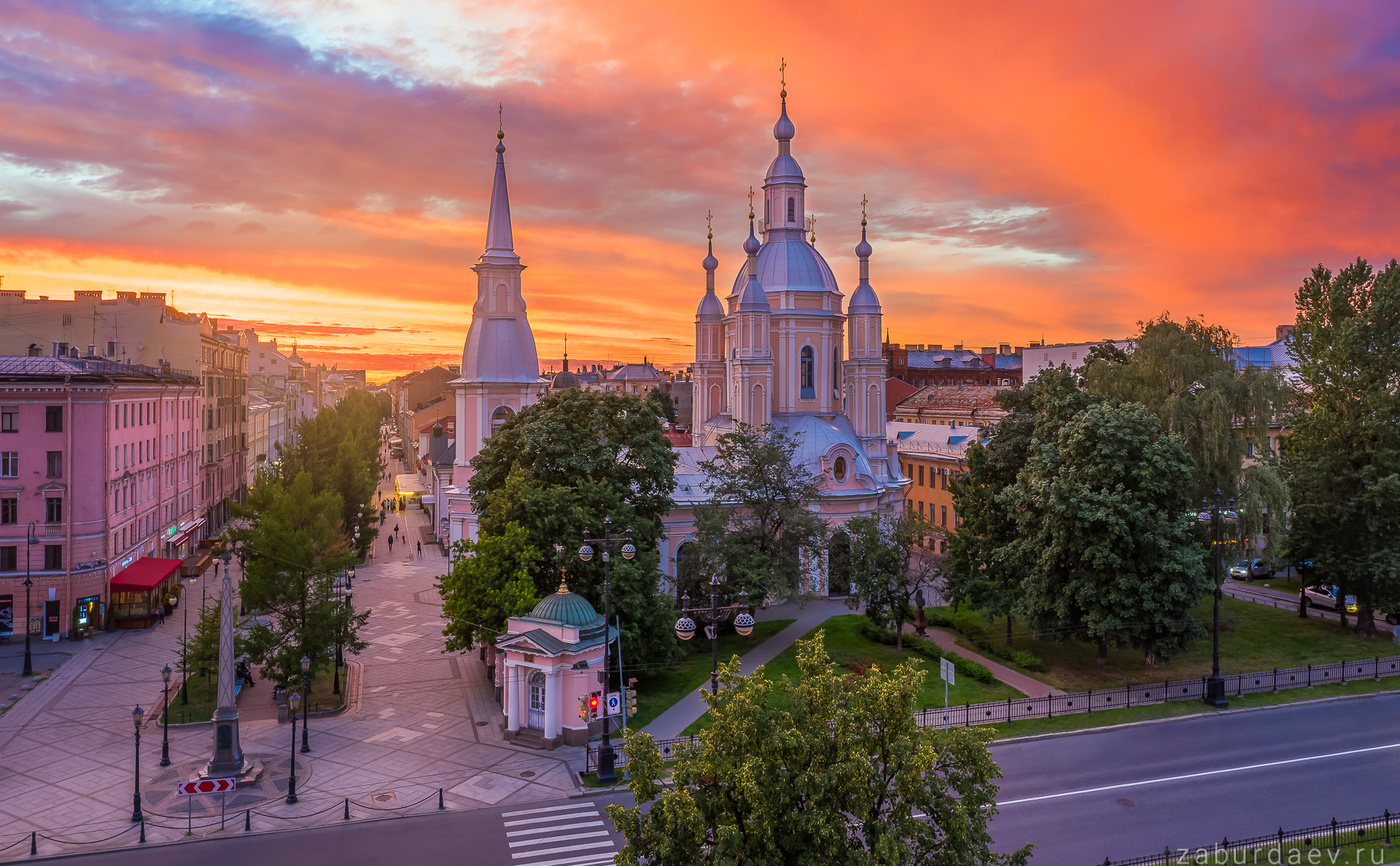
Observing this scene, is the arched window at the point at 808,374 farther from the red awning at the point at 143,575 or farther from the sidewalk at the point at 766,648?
the red awning at the point at 143,575

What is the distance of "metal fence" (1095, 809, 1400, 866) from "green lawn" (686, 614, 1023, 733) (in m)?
9.61

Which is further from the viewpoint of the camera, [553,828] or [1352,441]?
[1352,441]

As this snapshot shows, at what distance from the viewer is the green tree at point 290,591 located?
35188 mm

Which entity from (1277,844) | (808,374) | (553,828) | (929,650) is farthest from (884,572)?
(553,828)

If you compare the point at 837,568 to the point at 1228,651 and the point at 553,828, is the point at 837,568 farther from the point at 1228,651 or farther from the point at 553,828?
the point at 553,828

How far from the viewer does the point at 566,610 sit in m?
32.6

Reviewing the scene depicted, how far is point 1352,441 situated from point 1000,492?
17.3 meters

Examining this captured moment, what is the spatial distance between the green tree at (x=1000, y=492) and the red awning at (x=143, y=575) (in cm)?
4136

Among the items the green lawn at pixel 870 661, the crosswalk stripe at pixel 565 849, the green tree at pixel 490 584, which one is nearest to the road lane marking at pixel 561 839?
the crosswalk stripe at pixel 565 849

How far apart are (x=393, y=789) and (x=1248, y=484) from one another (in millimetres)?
37532

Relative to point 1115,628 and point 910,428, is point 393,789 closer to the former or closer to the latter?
point 1115,628

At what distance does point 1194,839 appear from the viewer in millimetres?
24109

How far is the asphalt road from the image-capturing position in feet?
78.3

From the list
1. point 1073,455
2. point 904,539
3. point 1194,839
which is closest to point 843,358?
point 904,539
